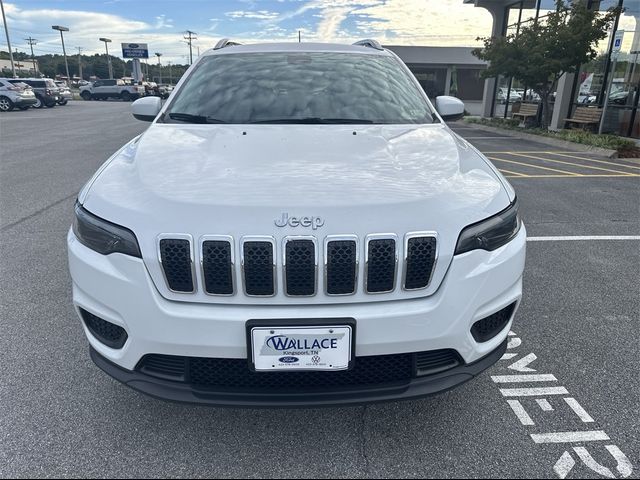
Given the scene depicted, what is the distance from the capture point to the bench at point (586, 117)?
14.6 meters

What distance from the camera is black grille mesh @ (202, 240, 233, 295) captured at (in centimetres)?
172

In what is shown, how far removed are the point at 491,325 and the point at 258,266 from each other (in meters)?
1.04

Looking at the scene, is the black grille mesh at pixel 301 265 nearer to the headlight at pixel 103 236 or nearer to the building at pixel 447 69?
the headlight at pixel 103 236

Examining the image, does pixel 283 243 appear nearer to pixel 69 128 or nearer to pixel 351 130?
pixel 351 130

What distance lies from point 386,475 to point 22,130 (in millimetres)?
17083

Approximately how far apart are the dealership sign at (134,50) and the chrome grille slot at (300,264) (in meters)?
86.5

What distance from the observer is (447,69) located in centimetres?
3784

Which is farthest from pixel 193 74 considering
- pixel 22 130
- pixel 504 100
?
pixel 504 100

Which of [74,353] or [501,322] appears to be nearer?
[501,322]

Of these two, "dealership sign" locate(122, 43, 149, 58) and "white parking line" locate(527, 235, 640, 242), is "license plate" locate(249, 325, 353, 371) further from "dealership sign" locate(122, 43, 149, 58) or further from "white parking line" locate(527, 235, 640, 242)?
"dealership sign" locate(122, 43, 149, 58)

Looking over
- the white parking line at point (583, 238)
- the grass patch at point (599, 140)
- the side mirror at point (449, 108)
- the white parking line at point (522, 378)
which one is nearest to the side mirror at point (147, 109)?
the side mirror at point (449, 108)

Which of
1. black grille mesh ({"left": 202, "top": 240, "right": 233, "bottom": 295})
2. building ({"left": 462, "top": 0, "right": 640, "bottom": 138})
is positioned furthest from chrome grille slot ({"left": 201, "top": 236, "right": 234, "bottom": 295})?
building ({"left": 462, "top": 0, "right": 640, "bottom": 138})

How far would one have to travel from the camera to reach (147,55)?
77625 mm

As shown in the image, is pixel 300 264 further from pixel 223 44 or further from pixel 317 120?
pixel 223 44
